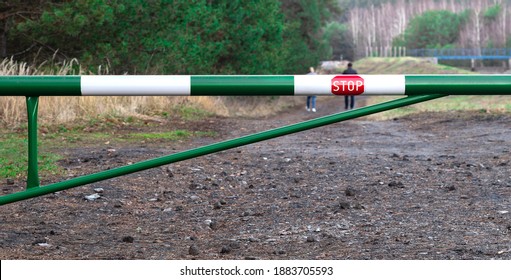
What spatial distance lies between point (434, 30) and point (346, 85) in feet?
399

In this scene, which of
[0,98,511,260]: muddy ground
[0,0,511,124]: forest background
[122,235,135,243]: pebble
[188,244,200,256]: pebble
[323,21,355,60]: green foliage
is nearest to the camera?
[188,244,200,256]: pebble

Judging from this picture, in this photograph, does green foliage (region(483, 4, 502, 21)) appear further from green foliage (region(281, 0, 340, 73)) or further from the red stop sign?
the red stop sign

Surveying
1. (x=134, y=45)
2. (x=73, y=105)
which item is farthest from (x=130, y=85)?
(x=134, y=45)

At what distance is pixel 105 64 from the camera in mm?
19516

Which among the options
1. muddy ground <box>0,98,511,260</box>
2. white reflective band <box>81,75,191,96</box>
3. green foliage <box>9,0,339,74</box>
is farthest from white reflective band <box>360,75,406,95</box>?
green foliage <box>9,0,339,74</box>

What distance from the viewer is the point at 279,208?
707 cm

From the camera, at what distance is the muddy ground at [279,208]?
17.6ft

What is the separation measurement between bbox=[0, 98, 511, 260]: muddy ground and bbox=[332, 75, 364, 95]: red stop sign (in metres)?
1.08

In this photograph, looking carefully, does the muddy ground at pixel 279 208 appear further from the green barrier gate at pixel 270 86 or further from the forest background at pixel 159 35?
the forest background at pixel 159 35

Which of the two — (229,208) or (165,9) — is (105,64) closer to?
(165,9)

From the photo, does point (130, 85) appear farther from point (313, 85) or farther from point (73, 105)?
point (73, 105)

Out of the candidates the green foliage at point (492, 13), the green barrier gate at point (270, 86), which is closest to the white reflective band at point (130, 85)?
the green barrier gate at point (270, 86)

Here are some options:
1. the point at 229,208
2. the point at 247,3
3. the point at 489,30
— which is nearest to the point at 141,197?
the point at 229,208

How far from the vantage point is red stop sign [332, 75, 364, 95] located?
425 centimetres
